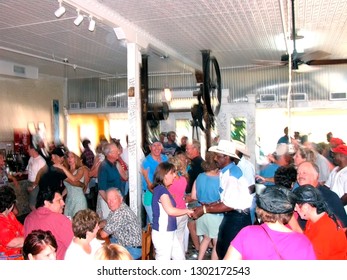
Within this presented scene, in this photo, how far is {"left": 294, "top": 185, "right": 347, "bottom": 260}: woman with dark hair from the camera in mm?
2332

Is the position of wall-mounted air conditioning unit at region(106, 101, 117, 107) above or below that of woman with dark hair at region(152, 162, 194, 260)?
above

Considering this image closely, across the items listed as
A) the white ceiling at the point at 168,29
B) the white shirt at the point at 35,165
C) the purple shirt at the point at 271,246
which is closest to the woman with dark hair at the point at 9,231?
the purple shirt at the point at 271,246

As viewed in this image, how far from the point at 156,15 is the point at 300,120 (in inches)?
257

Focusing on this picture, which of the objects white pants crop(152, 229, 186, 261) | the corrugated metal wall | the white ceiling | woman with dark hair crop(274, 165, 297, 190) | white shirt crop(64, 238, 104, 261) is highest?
the white ceiling

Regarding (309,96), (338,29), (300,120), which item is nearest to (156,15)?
(338,29)

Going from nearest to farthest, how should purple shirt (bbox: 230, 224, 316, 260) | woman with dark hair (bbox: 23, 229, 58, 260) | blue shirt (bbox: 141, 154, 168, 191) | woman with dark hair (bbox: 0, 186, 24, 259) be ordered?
purple shirt (bbox: 230, 224, 316, 260) → woman with dark hair (bbox: 23, 229, 58, 260) → woman with dark hair (bbox: 0, 186, 24, 259) → blue shirt (bbox: 141, 154, 168, 191)

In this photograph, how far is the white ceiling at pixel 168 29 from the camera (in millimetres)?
4672

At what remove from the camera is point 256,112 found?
1006 cm

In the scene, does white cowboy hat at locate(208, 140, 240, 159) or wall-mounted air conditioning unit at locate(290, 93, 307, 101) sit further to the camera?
wall-mounted air conditioning unit at locate(290, 93, 307, 101)

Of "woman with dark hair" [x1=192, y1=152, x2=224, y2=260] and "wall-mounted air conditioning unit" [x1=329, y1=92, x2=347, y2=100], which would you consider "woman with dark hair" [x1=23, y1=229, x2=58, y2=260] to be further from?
"wall-mounted air conditioning unit" [x1=329, y1=92, x2=347, y2=100]

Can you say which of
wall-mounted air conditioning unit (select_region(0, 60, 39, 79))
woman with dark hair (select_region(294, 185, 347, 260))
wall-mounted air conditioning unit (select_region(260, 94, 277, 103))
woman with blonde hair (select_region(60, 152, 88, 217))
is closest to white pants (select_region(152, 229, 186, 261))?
woman with blonde hair (select_region(60, 152, 88, 217))

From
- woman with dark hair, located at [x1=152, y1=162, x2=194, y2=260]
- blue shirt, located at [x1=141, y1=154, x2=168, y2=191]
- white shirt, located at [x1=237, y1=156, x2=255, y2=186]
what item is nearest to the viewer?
woman with dark hair, located at [x1=152, y1=162, x2=194, y2=260]

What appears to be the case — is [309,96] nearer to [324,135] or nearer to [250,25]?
[324,135]

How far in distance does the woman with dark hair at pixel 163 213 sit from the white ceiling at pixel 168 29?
209 centimetres
